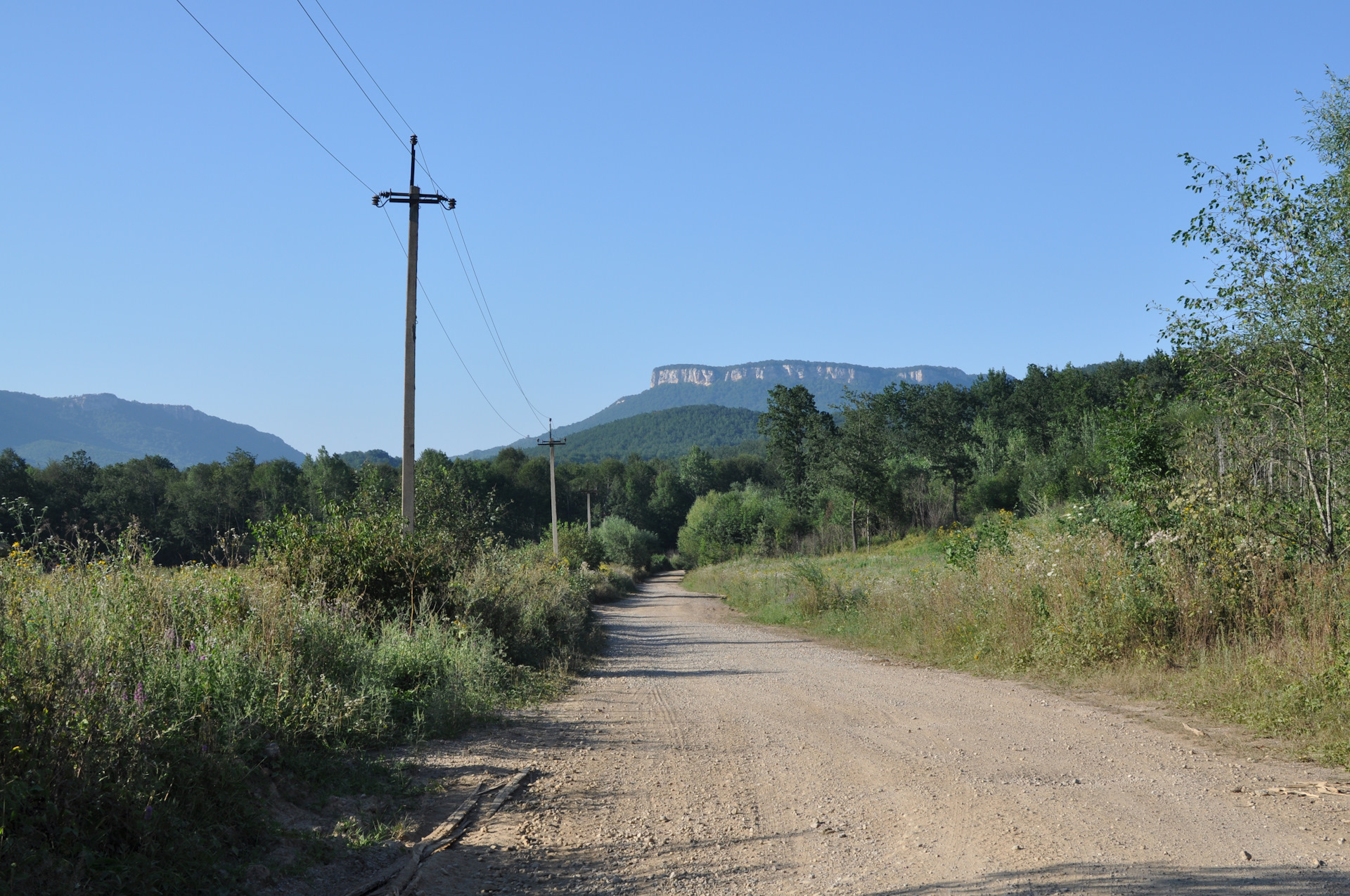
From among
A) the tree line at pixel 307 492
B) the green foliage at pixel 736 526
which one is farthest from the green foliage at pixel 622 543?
the tree line at pixel 307 492

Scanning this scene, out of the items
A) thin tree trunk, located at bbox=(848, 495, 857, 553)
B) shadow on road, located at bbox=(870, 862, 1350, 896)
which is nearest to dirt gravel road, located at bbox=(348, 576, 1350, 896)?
shadow on road, located at bbox=(870, 862, 1350, 896)

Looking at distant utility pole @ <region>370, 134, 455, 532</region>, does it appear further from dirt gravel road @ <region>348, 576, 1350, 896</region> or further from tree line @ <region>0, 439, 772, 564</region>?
dirt gravel road @ <region>348, 576, 1350, 896</region>

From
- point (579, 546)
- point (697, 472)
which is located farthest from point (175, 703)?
point (697, 472)

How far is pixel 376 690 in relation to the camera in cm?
714

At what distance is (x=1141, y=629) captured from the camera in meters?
10.1

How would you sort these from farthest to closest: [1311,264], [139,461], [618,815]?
[139,461] < [1311,264] < [618,815]

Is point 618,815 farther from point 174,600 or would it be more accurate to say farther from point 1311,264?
point 1311,264

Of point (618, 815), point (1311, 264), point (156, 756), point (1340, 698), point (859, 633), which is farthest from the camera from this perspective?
point (859, 633)

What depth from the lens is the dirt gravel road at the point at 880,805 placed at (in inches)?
165

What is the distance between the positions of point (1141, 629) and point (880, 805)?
646 cm

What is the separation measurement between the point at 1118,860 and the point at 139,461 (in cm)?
7752

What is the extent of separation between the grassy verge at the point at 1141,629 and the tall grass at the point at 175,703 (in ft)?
21.8

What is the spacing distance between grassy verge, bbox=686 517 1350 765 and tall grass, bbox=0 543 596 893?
21.8ft

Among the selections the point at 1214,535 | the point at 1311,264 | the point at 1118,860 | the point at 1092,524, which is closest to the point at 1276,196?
the point at 1311,264
